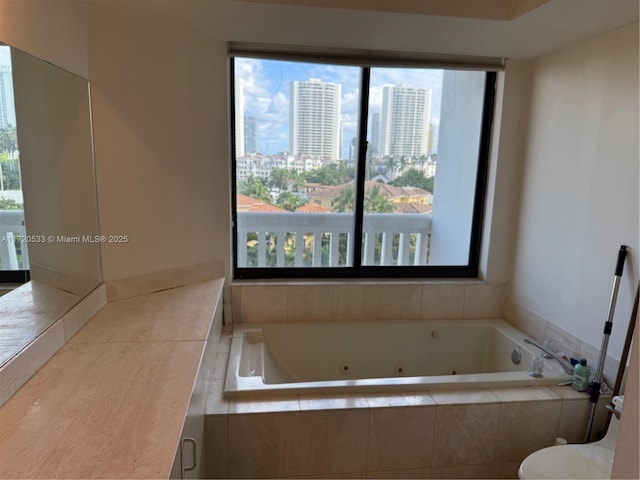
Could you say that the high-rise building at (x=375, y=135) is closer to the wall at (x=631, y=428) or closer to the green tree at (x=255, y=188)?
the green tree at (x=255, y=188)

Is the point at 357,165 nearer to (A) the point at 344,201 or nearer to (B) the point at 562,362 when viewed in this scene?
(A) the point at 344,201

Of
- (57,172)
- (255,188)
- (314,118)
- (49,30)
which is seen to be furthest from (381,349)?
(49,30)

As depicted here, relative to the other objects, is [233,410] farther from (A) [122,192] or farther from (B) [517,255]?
(B) [517,255]

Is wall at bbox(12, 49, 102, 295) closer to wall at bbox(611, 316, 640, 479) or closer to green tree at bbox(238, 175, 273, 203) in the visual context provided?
green tree at bbox(238, 175, 273, 203)

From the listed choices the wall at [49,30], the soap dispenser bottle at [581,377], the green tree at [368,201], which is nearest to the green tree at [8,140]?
the wall at [49,30]

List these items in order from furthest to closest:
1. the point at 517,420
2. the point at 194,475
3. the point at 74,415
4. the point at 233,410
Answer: the point at 517,420 → the point at 233,410 → the point at 194,475 → the point at 74,415

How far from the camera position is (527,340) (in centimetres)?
234

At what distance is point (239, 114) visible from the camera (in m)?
2.42

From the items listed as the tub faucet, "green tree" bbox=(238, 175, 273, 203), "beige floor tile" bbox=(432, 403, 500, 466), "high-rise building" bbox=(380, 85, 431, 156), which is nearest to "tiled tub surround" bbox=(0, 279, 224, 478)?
"green tree" bbox=(238, 175, 273, 203)

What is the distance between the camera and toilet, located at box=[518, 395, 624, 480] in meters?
1.48

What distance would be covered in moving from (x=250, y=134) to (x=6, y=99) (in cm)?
137

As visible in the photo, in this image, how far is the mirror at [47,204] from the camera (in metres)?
1.26

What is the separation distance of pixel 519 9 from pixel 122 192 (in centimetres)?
205

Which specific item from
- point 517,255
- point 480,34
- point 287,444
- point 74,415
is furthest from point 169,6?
point 517,255
